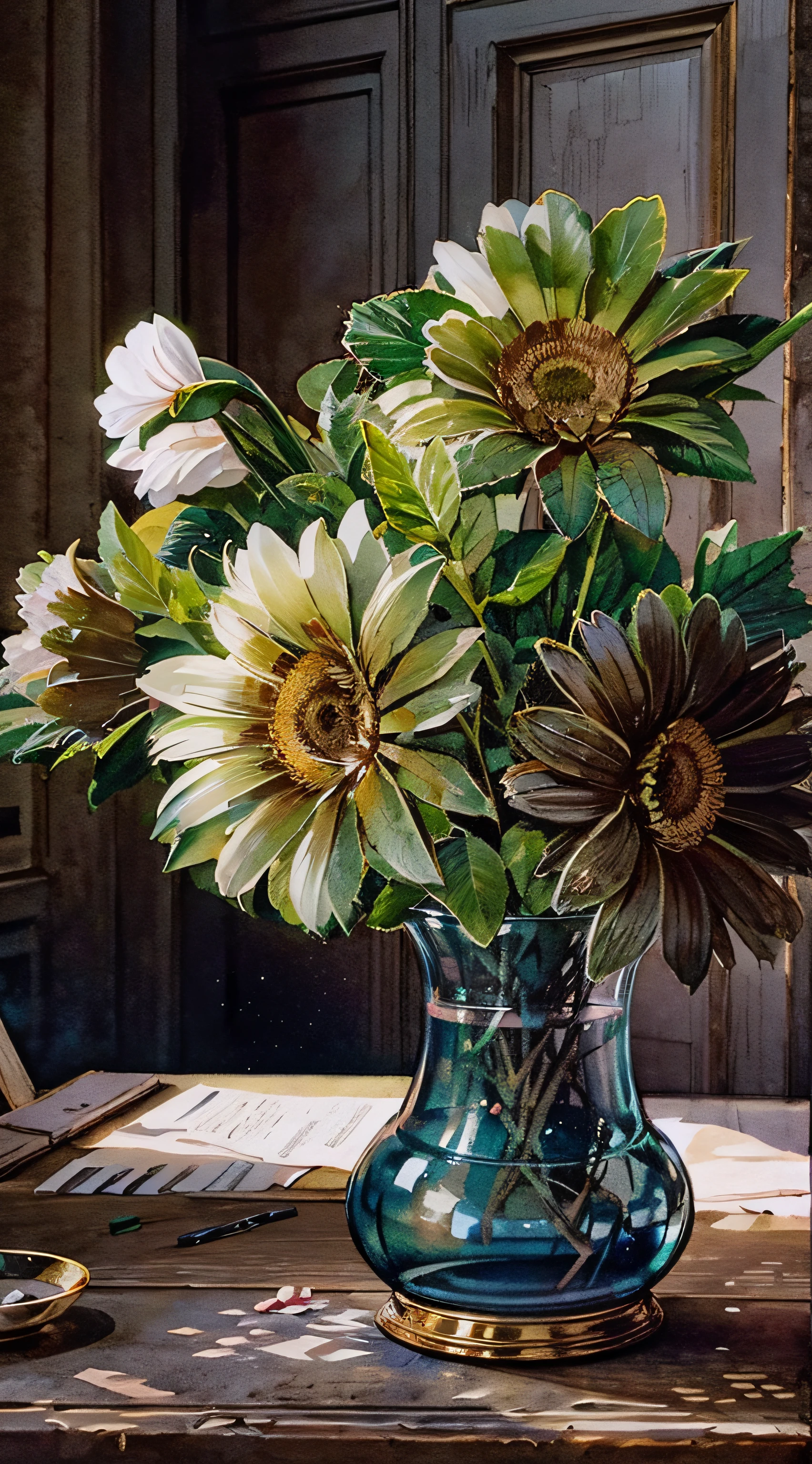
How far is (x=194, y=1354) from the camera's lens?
2.05 feet

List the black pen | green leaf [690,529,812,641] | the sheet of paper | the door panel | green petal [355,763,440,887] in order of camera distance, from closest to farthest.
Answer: green petal [355,763,440,887]
green leaf [690,529,812,641]
the black pen
the sheet of paper
the door panel

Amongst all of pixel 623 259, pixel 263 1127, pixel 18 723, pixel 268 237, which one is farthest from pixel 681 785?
pixel 268 237

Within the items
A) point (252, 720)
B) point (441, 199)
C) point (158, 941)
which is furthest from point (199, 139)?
point (252, 720)

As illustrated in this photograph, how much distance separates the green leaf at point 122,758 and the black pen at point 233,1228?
0.34m

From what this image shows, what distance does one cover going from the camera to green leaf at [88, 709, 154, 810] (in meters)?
0.60

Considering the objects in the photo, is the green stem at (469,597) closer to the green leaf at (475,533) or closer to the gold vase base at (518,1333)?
the green leaf at (475,533)

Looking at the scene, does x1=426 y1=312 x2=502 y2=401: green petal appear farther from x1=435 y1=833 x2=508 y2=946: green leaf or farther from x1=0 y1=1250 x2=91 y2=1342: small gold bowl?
x1=0 y1=1250 x2=91 y2=1342: small gold bowl

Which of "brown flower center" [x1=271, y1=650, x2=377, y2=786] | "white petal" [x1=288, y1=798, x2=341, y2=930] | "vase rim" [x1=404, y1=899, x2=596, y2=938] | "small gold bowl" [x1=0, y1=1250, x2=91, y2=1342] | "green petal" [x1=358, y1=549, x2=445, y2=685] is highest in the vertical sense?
"green petal" [x1=358, y1=549, x2=445, y2=685]

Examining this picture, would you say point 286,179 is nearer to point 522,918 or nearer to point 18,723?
point 18,723

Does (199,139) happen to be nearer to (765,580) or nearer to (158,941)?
(158,941)

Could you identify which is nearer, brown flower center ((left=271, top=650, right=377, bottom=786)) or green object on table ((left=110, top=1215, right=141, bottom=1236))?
brown flower center ((left=271, top=650, right=377, bottom=786))

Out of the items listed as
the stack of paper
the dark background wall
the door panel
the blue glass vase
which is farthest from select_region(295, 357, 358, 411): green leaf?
the door panel

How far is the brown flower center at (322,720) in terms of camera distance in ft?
1.67

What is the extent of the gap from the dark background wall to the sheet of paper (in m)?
0.84
